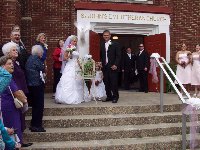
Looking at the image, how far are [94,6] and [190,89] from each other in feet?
14.6

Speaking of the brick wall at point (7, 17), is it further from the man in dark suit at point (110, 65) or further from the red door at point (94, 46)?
the red door at point (94, 46)

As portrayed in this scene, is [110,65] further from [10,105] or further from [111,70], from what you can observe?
[10,105]

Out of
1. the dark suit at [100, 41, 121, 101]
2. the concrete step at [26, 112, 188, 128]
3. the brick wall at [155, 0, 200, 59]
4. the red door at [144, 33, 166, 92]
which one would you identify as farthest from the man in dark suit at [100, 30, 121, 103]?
the brick wall at [155, 0, 200, 59]

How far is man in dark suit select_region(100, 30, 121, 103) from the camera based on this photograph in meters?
8.52

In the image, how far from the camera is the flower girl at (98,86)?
9170mm

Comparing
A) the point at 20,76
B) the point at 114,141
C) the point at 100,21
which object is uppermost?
the point at 100,21

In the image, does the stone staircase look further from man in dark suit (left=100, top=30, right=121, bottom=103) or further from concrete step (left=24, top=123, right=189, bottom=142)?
man in dark suit (left=100, top=30, right=121, bottom=103)

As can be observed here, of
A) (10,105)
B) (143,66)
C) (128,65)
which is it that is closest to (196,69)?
(143,66)

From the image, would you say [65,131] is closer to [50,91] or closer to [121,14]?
[50,91]

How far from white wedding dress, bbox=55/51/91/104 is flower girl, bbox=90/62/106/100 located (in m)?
0.52

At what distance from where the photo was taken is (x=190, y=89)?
12531 millimetres

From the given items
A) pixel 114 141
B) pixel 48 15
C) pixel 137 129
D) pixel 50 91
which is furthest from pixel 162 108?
pixel 48 15

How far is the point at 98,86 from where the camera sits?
934cm

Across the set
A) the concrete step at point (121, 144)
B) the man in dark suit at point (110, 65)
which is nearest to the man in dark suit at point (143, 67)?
the man in dark suit at point (110, 65)
